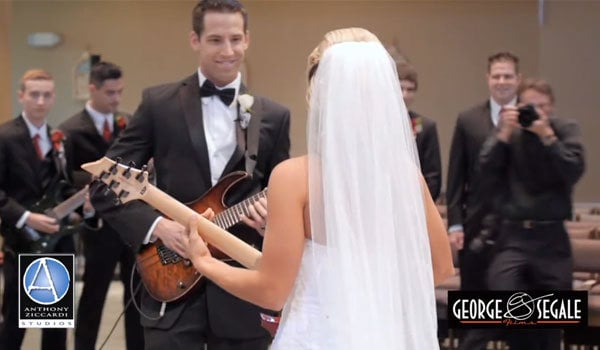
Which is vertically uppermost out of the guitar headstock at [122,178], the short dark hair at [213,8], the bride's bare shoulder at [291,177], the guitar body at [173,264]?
the short dark hair at [213,8]

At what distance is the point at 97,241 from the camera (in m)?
6.32

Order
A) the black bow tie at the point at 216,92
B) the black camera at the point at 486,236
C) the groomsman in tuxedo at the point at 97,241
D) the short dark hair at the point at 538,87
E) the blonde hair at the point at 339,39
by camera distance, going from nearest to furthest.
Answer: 1. the blonde hair at the point at 339,39
2. the black bow tie at the point at 216,92
3. the short dark hair at the point at 538,87
4. the black camera at the point at 486,236
5. the groomsman in tuxedo at the point at 97,241

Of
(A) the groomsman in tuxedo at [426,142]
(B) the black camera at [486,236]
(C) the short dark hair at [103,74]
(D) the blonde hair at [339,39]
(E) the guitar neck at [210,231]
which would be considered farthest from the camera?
(C) the short dark hair at [103,74]

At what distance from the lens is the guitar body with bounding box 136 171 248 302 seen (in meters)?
3.66

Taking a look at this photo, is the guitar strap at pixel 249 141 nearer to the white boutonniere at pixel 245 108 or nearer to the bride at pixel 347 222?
the white boutonniere at pixel 245 108

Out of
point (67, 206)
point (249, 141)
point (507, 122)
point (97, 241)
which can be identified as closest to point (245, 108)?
point (249, 141)

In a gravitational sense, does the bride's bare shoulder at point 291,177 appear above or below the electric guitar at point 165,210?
above

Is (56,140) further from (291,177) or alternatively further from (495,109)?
(291,177)

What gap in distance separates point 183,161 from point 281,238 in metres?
1.22

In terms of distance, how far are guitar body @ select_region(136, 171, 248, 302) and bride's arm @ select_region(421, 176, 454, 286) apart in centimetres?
94

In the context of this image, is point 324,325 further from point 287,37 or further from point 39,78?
point 287,37

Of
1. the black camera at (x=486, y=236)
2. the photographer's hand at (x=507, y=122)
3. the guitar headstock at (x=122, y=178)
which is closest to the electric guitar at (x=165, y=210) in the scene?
the guitar headstock at (x=122, y=178)

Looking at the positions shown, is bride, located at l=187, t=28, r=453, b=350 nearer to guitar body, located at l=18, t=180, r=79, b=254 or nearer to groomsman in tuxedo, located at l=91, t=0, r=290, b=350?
groomsman in tuxedo, located at l=91, t=0, r=290, b=350

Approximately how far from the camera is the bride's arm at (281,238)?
8.46 feet
